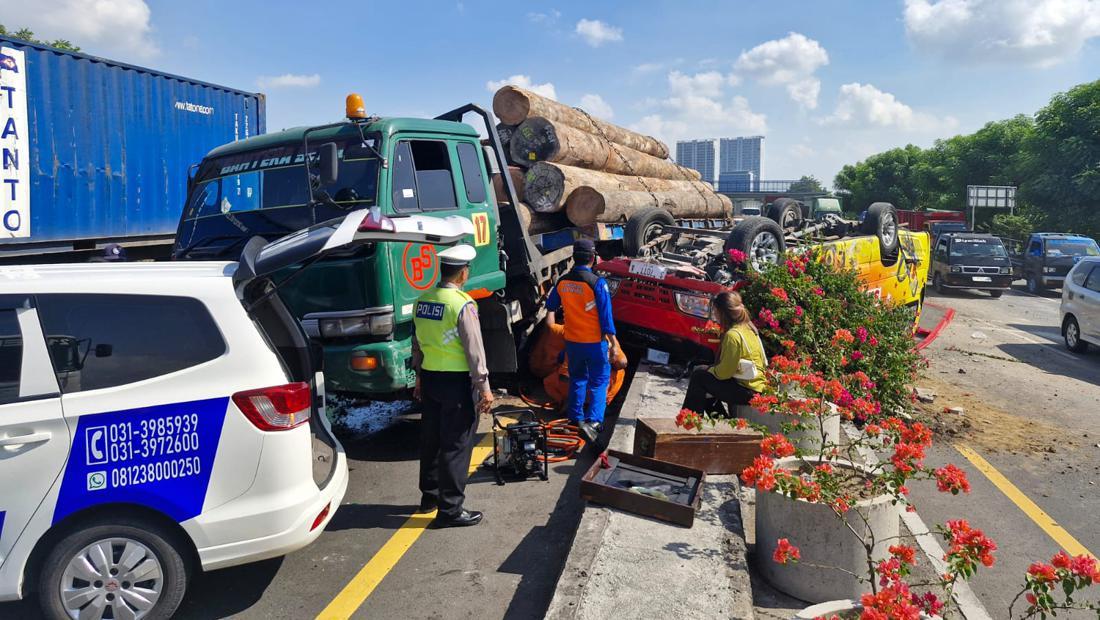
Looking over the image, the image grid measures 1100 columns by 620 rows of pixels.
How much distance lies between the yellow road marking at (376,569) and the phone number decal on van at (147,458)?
0.89 metres

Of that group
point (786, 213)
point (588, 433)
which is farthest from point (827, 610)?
point (786, 213)

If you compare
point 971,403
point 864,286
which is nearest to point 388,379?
point 864,286

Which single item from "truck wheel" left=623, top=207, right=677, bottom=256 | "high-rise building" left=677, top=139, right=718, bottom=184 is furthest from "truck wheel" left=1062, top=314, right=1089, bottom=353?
"high-rise building" left=677, top=139, right=718, bottom=184

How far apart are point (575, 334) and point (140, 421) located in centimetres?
344

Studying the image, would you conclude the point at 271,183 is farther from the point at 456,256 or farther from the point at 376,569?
the point at 376,569

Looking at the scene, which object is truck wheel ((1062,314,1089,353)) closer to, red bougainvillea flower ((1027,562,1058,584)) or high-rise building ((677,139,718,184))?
red bougainvillea flower ((1027,562,1058,584))

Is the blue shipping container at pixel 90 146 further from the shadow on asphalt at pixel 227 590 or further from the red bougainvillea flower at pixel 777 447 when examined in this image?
the red bougainvillea flower at pixel 777 447

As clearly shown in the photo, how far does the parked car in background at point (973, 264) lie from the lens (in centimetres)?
1934

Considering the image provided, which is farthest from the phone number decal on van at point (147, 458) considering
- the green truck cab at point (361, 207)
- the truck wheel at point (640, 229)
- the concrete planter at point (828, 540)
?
the truck wheel at point (640, 229)

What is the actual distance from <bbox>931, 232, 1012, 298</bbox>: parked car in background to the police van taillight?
807 inches

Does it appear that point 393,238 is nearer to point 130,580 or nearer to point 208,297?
point 208,297

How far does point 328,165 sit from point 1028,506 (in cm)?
Answer: 570

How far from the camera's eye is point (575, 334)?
5867 mm

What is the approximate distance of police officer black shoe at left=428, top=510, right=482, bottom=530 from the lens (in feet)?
14.4
